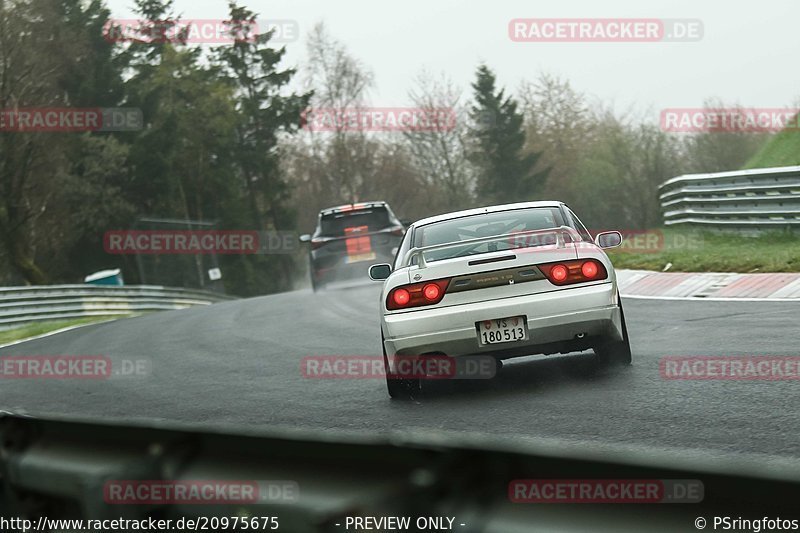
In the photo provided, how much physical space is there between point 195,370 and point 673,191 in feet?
50.1

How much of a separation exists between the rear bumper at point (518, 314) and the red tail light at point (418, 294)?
0.21 ft

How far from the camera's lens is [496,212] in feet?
28.0

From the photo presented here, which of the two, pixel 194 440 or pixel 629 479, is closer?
pixel 629 479

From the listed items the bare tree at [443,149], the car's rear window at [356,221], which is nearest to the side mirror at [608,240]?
the car's rear window at [356,221]

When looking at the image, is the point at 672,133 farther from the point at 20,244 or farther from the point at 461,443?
the point at 461,443

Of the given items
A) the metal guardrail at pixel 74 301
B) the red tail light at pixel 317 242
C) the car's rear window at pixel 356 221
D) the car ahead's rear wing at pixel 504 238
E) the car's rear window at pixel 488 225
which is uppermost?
the car's rear window at pixel 488 225

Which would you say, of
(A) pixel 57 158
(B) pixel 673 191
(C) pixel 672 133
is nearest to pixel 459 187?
(C) pixel 672 133

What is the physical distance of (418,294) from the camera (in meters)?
7.53

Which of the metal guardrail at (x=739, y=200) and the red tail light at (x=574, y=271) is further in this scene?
the metal guardrail at (x=739, y=200)

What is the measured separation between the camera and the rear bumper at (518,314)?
733cm

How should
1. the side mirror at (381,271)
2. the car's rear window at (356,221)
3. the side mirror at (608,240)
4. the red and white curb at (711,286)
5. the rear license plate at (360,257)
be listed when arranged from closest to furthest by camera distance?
the side mirror at (608,240) → the side mirror at (381,271) → the red and white curb at (711,286) → the rear license plate at (360,257) → the car's rear window at (356,221)

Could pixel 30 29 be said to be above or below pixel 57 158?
above

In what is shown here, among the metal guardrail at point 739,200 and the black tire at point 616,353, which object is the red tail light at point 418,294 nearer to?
the black tire at point 616,353

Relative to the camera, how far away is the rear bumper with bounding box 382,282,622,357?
24.0ft
